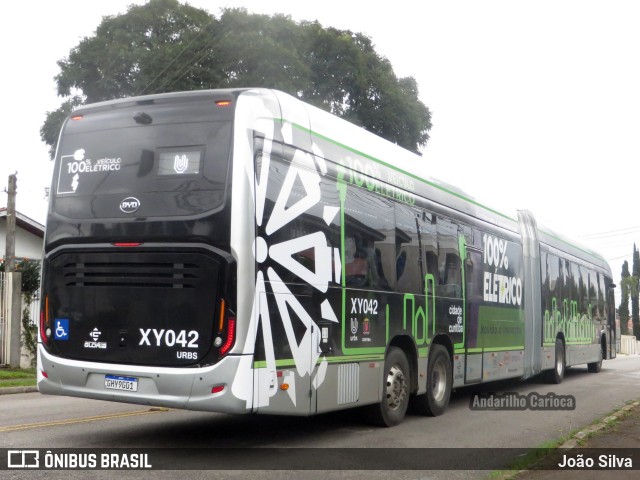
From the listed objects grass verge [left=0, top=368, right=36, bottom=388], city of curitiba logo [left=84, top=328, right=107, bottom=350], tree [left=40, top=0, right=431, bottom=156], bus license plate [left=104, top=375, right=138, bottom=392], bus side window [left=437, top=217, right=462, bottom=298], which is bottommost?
grass verge [left=0, top=368, right=36, bottom=388]

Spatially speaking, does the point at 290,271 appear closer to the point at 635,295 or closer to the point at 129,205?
the point at 129,205

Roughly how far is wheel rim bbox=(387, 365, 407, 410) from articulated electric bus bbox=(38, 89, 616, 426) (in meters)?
0.03

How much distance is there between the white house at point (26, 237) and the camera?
2853 centimetres

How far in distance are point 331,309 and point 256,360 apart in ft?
5.16

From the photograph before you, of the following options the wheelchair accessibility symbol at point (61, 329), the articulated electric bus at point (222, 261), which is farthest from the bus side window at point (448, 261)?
the wheelchair accessibility symbol at point (61, 329)

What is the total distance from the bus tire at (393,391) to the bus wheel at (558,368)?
8.98 m

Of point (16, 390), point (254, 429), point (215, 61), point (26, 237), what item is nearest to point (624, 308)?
point (215, 61)

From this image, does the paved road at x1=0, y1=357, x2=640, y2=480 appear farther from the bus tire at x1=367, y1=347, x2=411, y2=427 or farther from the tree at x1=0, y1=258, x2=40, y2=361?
the tree at x1=0, y1=258, x2=40, y2=361

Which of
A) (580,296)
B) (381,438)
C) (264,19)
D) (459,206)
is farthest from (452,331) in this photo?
(264,19)

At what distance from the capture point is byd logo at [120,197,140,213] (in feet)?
27.2

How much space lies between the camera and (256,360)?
7797 millimetres

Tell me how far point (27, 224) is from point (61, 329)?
844 inches
